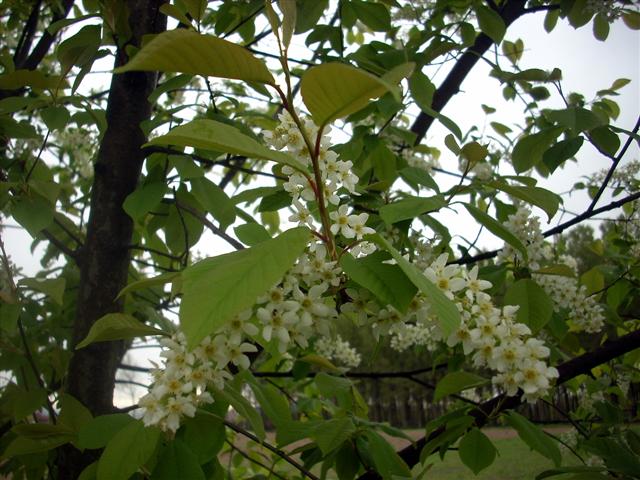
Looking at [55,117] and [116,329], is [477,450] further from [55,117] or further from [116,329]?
[55,117]

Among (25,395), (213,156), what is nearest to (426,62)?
(213,156)

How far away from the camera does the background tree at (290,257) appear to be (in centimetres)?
66

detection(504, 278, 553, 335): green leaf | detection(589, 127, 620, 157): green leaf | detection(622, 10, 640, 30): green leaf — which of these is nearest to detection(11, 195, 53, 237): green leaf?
detection(504, 278, 553, 335): green leaf

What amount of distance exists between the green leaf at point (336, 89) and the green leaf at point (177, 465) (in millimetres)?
620

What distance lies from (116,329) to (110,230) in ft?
2.65

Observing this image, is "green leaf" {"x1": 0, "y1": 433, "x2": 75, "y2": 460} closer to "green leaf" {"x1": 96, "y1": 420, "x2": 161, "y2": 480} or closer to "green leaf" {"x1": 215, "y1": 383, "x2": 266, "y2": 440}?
"green leaf" {"x1": 96, "y1": 420, "x2": 161, "y2": 480}

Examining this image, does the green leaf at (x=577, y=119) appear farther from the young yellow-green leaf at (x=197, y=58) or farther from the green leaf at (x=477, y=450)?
the young yellow-green leaf at (x=197, y=58)

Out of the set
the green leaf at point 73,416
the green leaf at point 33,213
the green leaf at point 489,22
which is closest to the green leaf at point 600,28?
the green leaf at point 489,22

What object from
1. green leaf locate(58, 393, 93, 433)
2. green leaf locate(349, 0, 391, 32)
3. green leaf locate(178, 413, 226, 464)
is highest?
green leaf locate(349, 0, 391, 32)

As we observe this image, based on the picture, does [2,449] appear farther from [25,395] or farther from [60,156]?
[60,156]

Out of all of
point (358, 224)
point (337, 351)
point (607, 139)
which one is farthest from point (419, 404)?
point (358, 224)

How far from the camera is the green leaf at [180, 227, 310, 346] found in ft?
1.78

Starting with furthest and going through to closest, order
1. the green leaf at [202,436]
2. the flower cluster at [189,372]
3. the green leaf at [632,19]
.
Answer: the green leaf at [632,19] < the green leaf at [202,436] < the flower cluster at [189,372]

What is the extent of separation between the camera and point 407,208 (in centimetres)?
86
